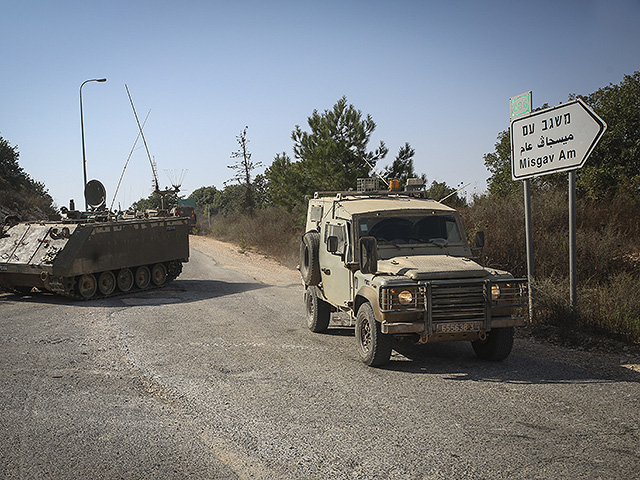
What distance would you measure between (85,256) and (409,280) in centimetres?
1034

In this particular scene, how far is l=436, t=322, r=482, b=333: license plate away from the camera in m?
7.04

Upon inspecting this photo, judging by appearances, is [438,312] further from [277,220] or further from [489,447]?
[277,220]

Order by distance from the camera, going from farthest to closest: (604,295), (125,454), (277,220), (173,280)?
1. (277,220)
2. (173,280)
3. (604,295)
4. (125,454)

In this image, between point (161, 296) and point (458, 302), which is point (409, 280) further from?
point (161, 296)

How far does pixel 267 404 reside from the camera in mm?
6102

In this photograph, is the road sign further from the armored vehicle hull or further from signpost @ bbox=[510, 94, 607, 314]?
the armored vehicle hull

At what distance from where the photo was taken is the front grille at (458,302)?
7.09 m

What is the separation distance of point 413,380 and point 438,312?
2.68 feet

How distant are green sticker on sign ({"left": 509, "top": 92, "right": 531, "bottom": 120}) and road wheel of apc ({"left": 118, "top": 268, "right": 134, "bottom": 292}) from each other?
35.8 feet

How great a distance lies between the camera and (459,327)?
709 cm

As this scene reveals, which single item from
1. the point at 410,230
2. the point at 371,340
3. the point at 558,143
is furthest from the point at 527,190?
the point at 371,340

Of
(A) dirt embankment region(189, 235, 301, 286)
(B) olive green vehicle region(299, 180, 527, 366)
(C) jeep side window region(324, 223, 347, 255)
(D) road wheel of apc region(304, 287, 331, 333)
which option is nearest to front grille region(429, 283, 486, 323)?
(B) olive green vehicle region(299, 180, 527, 366)

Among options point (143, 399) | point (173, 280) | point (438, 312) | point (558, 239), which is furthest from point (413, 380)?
point (173, 280)

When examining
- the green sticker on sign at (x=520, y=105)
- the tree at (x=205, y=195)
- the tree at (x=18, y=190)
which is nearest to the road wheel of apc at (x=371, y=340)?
the green sticker on sign at (x=520, y=105)
